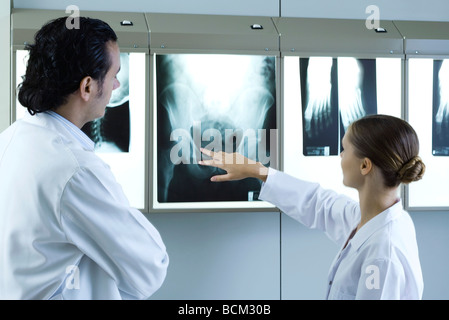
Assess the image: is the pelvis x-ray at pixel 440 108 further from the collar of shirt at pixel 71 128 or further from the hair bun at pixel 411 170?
the collar of shirt at pixel 71 128

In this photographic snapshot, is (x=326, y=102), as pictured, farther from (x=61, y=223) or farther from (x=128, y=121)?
(x=61, y=223)

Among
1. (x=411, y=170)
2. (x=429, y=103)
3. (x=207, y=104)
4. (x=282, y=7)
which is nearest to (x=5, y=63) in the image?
(x=207, y=104)

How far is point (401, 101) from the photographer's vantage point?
263 centimetres

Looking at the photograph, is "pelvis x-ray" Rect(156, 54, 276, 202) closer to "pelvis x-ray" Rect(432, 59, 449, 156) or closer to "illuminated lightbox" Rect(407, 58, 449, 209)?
"illuminated lightbox" Rect(407, 58, 449, 209)

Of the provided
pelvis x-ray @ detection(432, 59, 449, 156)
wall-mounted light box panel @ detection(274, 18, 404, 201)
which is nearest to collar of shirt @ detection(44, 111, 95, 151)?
wall-mounted light box panel @ detection(274, 18, 404, 201)

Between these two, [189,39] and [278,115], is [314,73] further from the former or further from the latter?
[189,39]

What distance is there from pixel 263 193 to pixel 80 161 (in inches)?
37.6

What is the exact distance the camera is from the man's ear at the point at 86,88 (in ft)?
4.19

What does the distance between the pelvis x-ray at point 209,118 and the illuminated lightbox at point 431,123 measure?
70 centimetres

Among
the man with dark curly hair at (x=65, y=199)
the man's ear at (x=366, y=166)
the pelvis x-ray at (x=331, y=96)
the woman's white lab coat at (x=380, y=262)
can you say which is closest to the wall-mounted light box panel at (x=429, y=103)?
the pelvis x-ray at (x=331, y=96)

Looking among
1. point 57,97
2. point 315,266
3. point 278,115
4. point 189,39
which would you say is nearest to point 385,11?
point 278,115

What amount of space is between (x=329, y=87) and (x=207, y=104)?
58cm

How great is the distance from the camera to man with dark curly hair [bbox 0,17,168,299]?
116 cm

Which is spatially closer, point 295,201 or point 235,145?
point 295,201
